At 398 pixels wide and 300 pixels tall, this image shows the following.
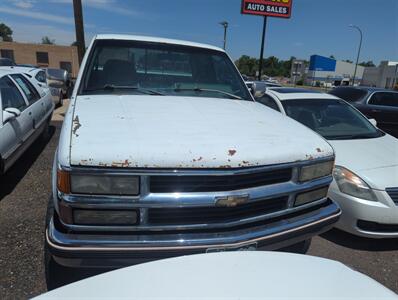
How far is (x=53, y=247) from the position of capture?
6.60 feet

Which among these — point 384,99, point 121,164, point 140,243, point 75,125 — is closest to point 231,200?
point 140,243

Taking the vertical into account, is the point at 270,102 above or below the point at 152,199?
above

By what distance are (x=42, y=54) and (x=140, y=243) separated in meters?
63.1

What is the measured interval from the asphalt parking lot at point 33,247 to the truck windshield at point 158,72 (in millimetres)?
1571

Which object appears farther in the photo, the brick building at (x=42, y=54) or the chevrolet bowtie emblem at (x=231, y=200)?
the brick building at (x=42, y=54)

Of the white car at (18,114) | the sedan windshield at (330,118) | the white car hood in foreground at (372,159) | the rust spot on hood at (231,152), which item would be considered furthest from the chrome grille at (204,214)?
the white car at (18,114)

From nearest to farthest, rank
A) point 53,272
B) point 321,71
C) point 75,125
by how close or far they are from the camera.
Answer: point 75,125, point 53,272, point 321,71

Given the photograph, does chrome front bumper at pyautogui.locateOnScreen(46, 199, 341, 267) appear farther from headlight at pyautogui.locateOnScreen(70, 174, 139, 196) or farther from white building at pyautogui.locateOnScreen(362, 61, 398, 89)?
white building at pyautogui.locateOnScreen(362, 61, 398, 89)

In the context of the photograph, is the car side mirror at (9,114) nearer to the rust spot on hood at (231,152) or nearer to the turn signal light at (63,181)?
the turn signal light at (63,181)

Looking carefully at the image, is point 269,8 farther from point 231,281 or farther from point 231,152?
point 231,281

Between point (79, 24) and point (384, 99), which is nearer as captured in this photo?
point (384, 99)

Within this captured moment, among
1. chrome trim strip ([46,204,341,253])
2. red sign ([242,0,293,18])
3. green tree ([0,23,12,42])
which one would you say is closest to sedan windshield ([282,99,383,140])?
chrome trim strip ([46,204,341,253])

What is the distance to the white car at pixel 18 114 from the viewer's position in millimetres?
4633

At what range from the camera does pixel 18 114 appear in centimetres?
501
